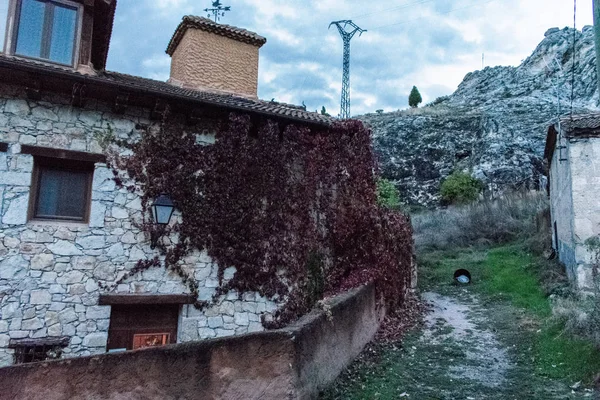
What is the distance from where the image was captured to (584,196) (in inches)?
375

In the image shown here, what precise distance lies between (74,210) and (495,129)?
25.1 metres

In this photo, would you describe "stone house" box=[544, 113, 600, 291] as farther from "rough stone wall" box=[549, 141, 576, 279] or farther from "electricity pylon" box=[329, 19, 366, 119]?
"electricity pylon" box=[329, 19, 366, 119]

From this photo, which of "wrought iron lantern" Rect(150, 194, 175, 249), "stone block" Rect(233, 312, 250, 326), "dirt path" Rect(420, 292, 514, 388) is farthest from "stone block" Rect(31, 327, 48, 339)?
"dirt path" Rect(420, 292, 514, 388)

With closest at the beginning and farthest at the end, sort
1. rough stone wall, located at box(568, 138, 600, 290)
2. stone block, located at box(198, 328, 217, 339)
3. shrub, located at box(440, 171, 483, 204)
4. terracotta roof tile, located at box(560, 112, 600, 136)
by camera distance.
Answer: stone block, located at box(198, 328, 217, 339) < rough stone wall, located at box(568, 138, 600, 290) < terracotta roof tile, located at box(560, 112, 600, 136) < shrub, located at box(440, 171, 483, 204)

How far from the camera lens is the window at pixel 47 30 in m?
6.89

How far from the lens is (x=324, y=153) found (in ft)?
27.3

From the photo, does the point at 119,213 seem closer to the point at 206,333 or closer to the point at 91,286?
the point at 91,286

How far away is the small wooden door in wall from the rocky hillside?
17.3 metres

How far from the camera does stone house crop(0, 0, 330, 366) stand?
605 cm

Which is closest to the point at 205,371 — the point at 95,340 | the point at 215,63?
the point at 95,340

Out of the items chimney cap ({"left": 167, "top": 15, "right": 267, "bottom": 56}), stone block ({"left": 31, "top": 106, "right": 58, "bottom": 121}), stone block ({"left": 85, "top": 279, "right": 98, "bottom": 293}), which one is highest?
chimney cap ({"left": 167, "top": 15, "right": 267, "bottom": 56})

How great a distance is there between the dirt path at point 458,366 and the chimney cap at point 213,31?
8250 millimetres

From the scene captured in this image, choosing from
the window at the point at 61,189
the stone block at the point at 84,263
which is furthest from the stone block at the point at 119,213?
the stone block at the point at 84,263

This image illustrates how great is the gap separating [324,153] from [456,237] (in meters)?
11.5
